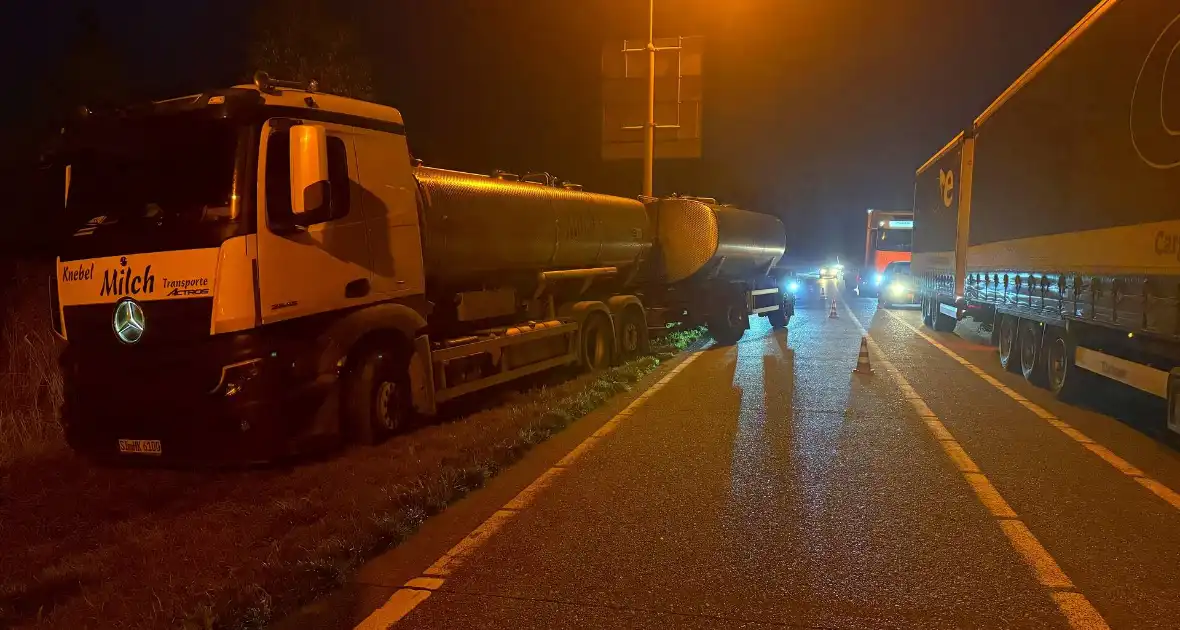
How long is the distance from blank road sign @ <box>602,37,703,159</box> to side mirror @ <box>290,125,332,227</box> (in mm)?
12051

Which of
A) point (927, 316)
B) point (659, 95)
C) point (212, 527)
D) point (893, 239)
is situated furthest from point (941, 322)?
point (212, 527)

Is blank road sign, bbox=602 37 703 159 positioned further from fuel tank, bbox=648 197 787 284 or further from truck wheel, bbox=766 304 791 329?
truck wheel, bbox=766 304 791 329

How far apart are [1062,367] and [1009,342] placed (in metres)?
2.46

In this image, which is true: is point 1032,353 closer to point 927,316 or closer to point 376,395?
point 376,395

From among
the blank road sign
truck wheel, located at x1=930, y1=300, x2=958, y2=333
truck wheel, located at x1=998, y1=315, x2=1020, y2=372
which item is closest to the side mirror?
truck wheel, located at x1=998, y1=315, x2=1020, y2=372

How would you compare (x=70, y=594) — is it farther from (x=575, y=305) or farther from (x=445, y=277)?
(x=575, y=305)

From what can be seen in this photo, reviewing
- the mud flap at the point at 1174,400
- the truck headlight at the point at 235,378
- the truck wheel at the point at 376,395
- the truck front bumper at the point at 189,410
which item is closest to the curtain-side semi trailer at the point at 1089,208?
the mud flap at the point at 1174,400

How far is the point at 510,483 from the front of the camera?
244 inches

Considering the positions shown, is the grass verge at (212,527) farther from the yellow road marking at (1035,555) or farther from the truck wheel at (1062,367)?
the truck wheel at (1062,367)

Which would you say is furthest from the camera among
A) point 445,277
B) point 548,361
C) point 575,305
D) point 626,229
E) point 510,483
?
point 626,229

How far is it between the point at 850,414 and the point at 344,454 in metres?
5.37

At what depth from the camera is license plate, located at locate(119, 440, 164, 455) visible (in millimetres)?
5992

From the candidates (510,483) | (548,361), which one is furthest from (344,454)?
(548,361)

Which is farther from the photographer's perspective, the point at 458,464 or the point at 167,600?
the point at 458,464
